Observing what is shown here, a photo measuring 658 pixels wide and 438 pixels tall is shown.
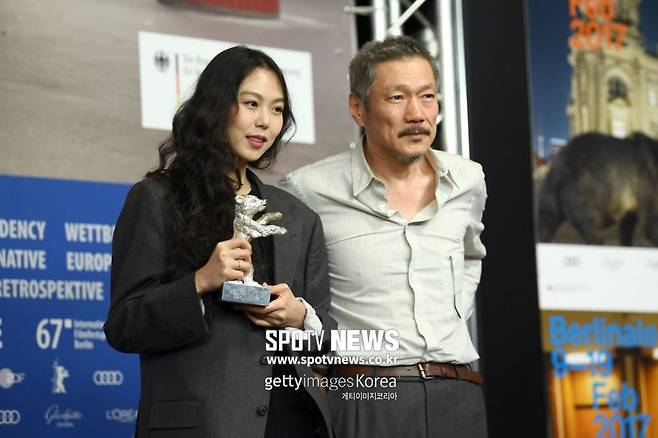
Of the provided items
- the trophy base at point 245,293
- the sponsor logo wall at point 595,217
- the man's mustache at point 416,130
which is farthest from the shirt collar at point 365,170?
the sponsor logo wall at point 595,217

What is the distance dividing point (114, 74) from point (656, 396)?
3219 millimetres

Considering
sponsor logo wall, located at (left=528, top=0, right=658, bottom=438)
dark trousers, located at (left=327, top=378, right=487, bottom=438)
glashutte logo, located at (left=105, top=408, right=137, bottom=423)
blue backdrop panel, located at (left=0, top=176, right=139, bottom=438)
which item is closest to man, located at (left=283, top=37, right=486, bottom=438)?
dark trousers, located at (left=327, top=378, right=487, bottom=438)

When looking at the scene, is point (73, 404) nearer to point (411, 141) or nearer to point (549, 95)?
point (411, 141)

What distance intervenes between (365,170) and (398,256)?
293mm

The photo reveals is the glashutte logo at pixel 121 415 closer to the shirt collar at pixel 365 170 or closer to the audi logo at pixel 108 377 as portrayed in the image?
the audi logo at pixel 108 377

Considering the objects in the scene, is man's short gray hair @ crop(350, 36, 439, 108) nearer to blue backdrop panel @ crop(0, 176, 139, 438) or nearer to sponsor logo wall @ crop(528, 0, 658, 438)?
blue backdrop panel @ crop(0, 176, 139, 438)

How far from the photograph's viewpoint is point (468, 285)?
10.3ft

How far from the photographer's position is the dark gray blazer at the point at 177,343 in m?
2.34

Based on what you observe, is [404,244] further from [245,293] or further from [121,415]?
[121,415]

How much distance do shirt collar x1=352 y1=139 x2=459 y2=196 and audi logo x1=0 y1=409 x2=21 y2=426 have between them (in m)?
1.65

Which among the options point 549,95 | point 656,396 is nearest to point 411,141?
point 549,95

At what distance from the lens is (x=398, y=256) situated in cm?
294

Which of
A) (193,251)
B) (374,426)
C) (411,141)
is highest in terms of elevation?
(411,141)

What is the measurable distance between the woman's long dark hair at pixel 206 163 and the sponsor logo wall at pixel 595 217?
2.99 m
